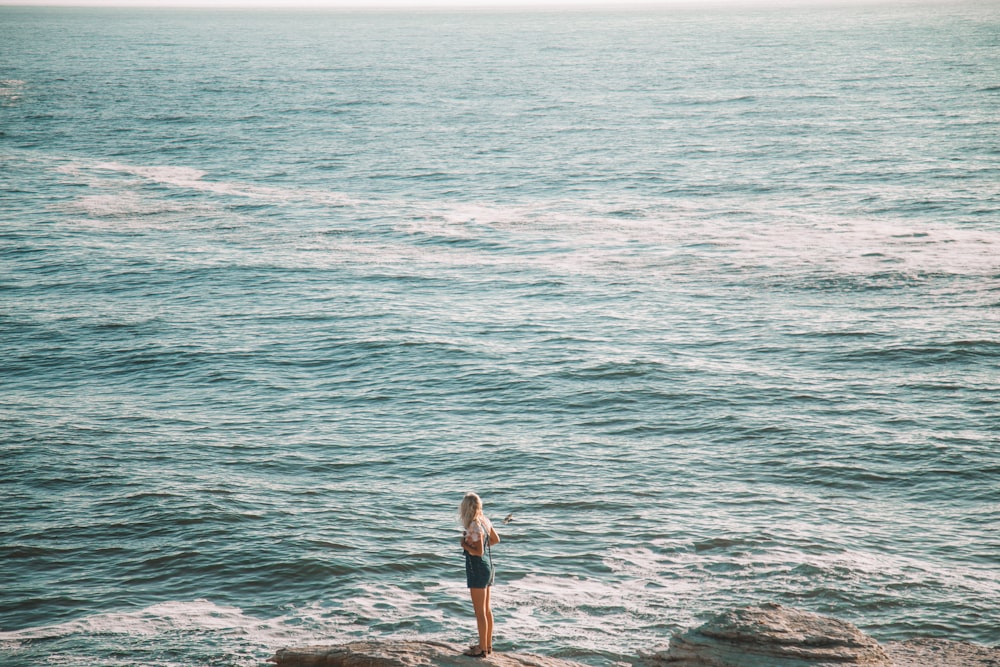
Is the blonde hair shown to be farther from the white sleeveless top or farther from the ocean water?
the ocean water

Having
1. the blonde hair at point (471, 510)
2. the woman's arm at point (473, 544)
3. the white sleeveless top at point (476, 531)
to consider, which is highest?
the blonde hair at point (471, 510)

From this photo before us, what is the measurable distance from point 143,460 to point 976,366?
25049 millimetres

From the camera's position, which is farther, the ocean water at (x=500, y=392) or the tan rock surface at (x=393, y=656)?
the ocean water at (x=500, y=392)

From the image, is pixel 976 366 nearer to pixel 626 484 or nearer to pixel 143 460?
pixel 626 484

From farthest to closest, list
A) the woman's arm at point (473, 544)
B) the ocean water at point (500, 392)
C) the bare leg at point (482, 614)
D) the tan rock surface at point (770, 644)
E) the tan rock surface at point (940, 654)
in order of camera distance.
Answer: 1. the ocean water at point (500, 392)
2. the tan rock surface at point (940, 654)
3. the tan rock surface at point (770, 644)
4. the bare leg at point (482, 614)
5. the woman's arm at point (473, 544)

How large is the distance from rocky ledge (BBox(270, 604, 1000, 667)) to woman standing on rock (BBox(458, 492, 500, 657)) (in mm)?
332

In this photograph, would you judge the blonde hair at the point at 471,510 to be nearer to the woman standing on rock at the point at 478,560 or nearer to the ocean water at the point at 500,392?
the woman standing on rock at the point at 478,560

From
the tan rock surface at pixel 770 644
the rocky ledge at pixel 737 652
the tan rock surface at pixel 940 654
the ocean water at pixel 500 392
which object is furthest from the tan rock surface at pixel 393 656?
the tan rock surface at pixel 940 654

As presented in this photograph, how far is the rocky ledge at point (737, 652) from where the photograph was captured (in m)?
13.8

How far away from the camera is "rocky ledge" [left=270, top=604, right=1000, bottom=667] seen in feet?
45.3

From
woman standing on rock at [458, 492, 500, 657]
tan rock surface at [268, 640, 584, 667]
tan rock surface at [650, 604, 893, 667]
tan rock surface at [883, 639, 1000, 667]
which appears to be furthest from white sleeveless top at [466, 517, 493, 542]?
tan rock surface at [883, 639, 1000, 667]

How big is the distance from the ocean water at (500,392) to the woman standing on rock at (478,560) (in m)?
3.26

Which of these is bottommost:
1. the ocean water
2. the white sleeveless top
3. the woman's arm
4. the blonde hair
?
the ocean water

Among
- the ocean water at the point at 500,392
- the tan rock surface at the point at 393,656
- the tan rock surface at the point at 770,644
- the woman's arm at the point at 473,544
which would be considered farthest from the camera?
the ocean water at the point at 500,392
